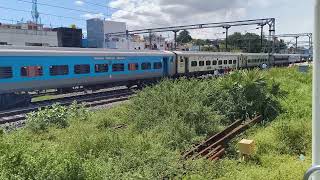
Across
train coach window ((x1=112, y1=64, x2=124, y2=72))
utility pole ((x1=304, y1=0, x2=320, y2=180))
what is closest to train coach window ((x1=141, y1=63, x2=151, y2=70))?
train coach window ((x1=112, y1=64, x2=124, y2=72))

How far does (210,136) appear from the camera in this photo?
34.3 ft

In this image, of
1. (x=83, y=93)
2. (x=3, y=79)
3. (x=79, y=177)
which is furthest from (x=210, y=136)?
(x=83, y=93)

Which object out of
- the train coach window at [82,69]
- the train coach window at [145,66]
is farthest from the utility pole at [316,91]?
the train coach window at [145,66]

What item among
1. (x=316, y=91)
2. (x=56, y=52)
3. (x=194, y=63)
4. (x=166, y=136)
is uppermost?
(x=56, y=52)

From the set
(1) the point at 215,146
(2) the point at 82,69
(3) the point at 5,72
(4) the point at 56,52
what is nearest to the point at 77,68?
(2) the point at 82,69

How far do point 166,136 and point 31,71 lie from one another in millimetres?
11570

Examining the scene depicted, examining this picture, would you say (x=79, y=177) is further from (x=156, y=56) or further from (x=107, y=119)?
(x=156, y=56)

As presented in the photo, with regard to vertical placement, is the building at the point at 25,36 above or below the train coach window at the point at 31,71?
above

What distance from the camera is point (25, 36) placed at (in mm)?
60938

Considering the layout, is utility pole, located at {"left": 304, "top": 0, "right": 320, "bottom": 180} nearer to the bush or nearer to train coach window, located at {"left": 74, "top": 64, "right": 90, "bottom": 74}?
the bush

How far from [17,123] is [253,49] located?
8234 centimetres

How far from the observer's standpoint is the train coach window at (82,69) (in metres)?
21.9

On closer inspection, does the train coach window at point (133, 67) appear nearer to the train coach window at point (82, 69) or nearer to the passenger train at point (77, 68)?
the passenger train at point (77, 68)

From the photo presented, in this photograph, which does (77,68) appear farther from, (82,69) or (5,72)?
(5,72)
